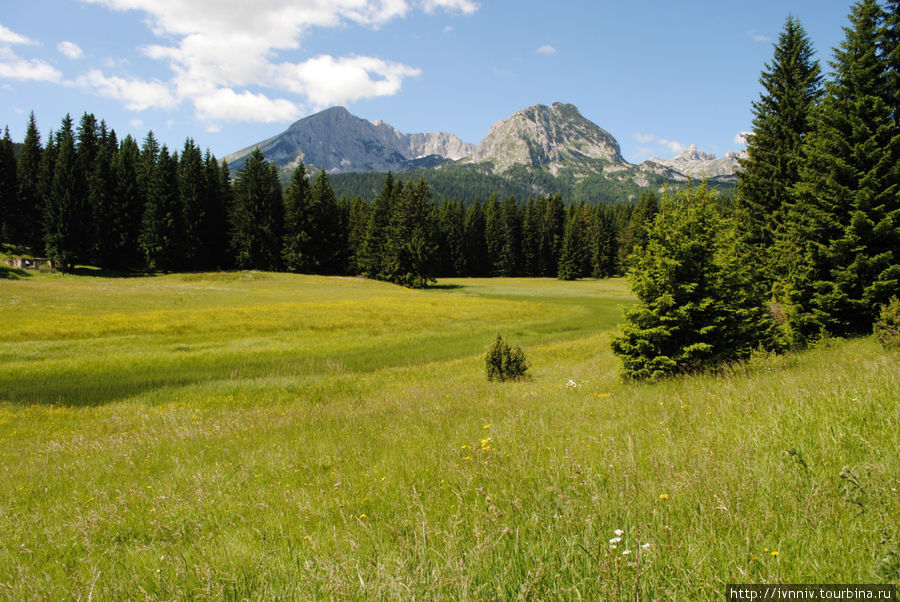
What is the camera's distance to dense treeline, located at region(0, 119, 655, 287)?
69250 millimetres

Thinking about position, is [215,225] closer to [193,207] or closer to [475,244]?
[193,207]

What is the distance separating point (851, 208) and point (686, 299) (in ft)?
40.4

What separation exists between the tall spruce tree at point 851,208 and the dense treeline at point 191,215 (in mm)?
43468

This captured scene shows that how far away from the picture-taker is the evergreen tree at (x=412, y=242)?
263 feet

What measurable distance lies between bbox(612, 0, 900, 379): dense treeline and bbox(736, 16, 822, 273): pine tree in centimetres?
10

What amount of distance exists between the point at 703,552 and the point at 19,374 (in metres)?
28.2

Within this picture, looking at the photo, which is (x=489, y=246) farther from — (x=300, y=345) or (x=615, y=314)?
(x=300, y=345)

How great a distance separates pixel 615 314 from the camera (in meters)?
47.8

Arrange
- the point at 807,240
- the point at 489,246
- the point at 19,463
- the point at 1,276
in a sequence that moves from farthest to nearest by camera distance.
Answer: the point at 489,246
the point at 1,276
the point at 807,240
the point at 19,463

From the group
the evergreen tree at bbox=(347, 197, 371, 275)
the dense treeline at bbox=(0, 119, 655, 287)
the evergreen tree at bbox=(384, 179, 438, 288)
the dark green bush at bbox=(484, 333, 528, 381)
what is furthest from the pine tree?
the evergreen tree at bbox=(347, 197, 371, 275)

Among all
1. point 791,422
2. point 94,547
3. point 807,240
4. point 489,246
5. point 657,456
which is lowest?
point 94,547

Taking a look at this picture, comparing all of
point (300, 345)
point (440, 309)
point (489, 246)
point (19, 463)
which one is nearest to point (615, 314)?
point (440, 309)

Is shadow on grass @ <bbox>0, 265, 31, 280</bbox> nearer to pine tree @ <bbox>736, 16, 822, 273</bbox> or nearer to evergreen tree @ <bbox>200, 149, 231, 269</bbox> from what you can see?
evergreen tree @ <bbox>200, 149, 231, 269</bbox>

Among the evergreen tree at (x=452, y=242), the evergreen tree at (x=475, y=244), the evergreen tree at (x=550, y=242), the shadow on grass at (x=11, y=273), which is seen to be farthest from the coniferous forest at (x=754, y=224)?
the evergreen tree at (x=550, y=242)
